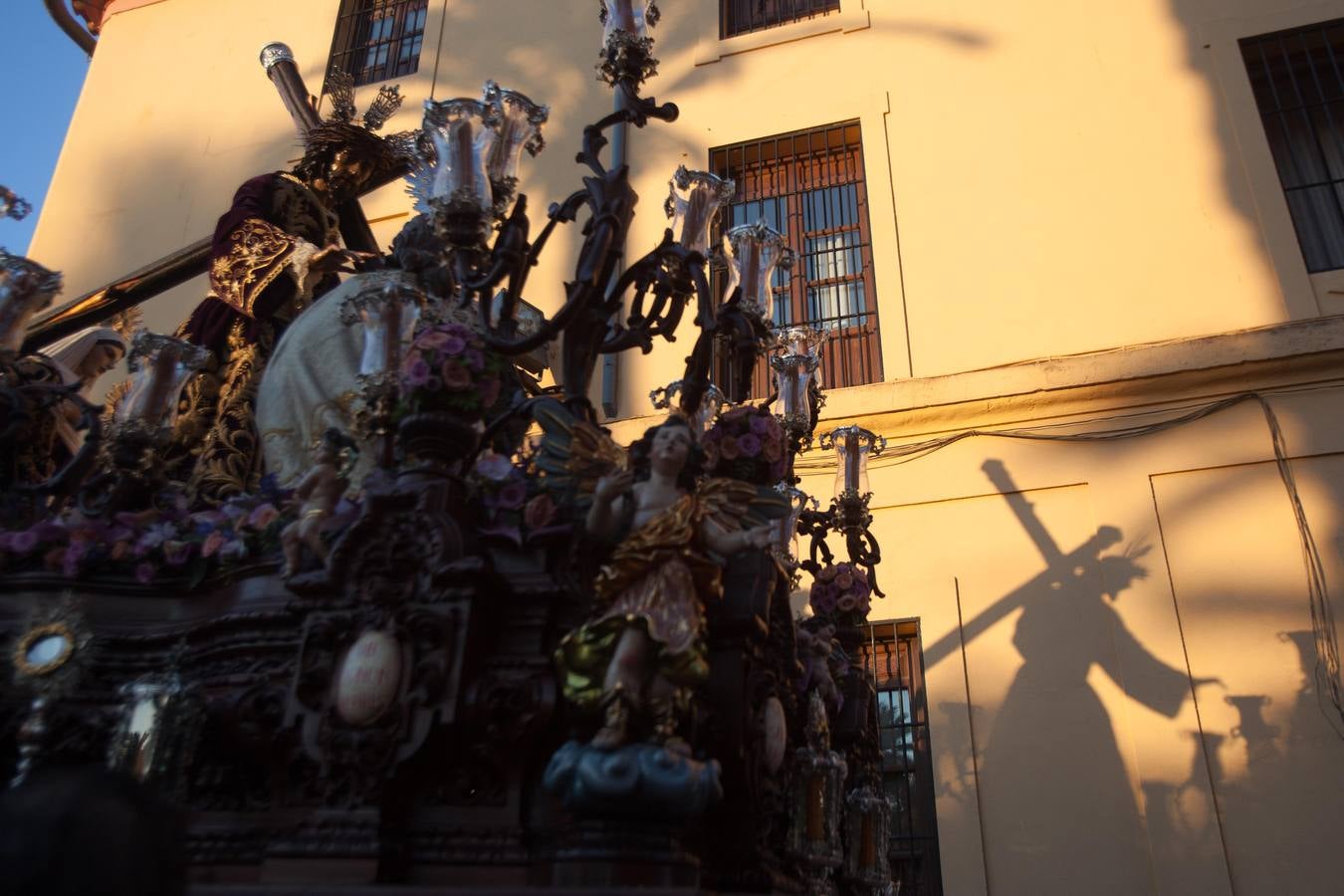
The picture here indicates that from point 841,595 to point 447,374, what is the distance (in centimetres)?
256

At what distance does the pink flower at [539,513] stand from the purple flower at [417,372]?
19.0 inches

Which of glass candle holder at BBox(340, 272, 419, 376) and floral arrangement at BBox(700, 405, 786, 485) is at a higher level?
glass candle holder at BBox(340, 272, 419, 376)

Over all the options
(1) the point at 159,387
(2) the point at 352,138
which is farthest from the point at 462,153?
(2) the point at 352,138

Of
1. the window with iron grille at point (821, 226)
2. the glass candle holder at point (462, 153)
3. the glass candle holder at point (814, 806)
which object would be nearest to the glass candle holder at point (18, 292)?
the glass candle holder at point (462, 153)

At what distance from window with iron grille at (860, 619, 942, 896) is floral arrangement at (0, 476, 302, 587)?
4401 mm

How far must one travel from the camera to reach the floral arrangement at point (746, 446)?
359 centimetres

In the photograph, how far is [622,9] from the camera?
12.8ft

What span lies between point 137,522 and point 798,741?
7.96 feet

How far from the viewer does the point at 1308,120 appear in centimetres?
841

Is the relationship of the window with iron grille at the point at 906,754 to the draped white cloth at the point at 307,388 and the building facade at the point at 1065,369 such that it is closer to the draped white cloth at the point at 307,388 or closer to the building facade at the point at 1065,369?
the building facade at the point at 1065,369

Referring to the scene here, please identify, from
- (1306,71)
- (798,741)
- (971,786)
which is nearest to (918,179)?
(1306,71)

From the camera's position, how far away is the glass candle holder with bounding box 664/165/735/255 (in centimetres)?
418

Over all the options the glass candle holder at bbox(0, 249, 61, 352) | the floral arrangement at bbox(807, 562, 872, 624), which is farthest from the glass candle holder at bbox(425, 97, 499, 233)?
the floral arrangement at bbox(807, 562, 872, 624)

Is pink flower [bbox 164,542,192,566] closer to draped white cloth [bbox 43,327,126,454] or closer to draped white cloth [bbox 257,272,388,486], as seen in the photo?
draped white cloth [bbox 257,272,388,486]
